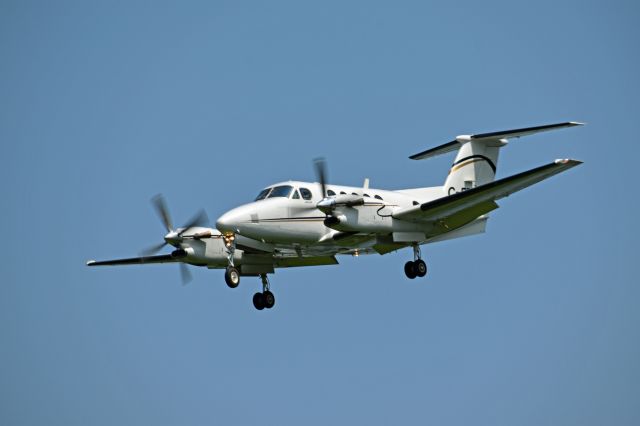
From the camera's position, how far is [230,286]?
2672 cm

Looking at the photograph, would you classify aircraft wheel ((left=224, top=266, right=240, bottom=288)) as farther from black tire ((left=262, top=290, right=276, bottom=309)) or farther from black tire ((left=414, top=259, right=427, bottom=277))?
black tire ((left=414, top=259, right=427, bottom=277))

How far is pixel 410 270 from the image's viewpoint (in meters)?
27.4

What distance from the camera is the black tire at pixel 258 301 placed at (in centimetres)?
2891

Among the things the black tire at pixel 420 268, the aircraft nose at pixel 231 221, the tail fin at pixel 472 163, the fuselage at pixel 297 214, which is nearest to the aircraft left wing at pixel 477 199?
the fuselage at pixel 297 214

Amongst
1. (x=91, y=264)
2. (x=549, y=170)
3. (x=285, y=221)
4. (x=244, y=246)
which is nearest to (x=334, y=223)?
(x=285, y=221)

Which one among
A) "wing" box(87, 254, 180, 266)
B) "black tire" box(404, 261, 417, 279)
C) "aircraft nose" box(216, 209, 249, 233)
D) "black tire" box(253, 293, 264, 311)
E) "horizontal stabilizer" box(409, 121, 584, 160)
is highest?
"horizontal stabilizer" box(409, 121, 584, 160)

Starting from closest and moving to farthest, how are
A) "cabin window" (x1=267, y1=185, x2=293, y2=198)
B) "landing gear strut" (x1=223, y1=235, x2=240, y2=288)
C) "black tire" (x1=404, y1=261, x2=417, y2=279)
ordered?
"cabin window" (x1=267, y1=185, x2=293, y2=198), "landing gear strut" (x1=223, y1=235, x2=240, y2=288), "black tire" (x1=404, y1=261, x2=417, y2=279)

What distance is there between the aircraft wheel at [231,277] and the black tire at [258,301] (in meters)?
2.22

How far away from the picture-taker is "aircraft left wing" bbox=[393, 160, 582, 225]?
956 inches

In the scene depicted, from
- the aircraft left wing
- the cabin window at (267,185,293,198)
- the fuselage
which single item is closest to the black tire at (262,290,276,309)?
the fuselage

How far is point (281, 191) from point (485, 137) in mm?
6870

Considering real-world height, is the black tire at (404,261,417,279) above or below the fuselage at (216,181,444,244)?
below

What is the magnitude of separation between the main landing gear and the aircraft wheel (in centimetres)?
489

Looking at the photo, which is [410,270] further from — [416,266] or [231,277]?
[231,277]
